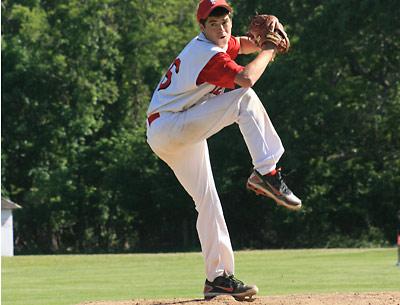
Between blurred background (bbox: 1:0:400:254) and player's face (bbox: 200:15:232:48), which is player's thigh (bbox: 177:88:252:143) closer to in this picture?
player's face (bbox: 200:15:232:48)

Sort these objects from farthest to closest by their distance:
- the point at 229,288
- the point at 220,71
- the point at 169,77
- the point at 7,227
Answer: the point at 7,227 < the point at 229,288 < the point at 169,77 < the point at 220,71

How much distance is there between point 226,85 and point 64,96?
4357cm

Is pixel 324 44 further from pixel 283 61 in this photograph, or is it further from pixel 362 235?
pixel 362 235

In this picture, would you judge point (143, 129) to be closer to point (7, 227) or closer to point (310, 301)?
point (7, 227)

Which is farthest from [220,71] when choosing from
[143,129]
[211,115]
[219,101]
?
[143,129]

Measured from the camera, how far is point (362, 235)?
42969mm

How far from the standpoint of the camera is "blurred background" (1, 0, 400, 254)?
1705 inches

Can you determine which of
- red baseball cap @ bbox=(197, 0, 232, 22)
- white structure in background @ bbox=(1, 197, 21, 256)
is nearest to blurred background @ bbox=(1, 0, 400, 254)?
white structure in background @ bbox=(1, 197, 21, 256)

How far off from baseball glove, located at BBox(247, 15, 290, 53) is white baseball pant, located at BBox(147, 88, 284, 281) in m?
0.43

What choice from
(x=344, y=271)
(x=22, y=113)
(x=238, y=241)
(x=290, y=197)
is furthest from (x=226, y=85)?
(x=22, y=113)

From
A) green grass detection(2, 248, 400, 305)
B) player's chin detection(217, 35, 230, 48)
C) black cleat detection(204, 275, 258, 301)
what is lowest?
green grass detection(2, 248, 400, 305)

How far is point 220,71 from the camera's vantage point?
24.1 feet

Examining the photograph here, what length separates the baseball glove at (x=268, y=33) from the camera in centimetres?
762

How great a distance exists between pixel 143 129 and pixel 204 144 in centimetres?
4190
